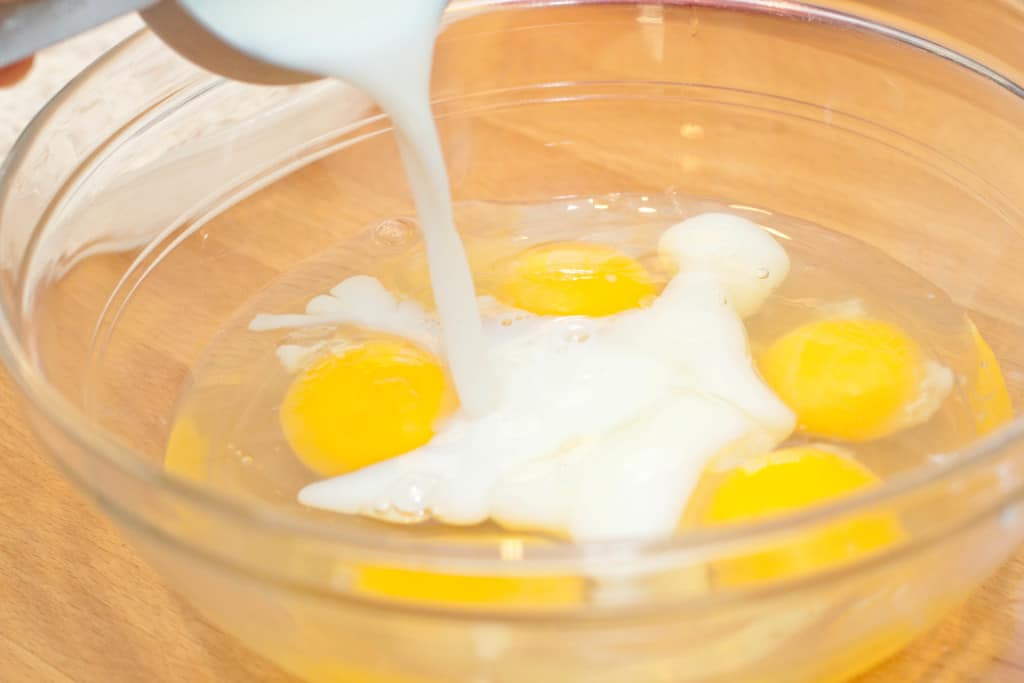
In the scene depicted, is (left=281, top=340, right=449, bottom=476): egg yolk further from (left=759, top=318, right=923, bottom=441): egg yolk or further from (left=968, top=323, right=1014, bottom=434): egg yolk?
(left=968, top=323, right=1014, bottom=434): egg yolk

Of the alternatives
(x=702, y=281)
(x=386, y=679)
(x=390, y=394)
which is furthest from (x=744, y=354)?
(x=386, y=679)

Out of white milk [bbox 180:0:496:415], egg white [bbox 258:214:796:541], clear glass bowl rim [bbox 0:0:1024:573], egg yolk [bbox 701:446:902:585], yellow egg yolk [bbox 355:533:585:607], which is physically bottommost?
yellow egg yolk [bbox 355:533:585:607]

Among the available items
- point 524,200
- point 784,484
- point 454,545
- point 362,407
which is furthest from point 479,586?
point 524,200

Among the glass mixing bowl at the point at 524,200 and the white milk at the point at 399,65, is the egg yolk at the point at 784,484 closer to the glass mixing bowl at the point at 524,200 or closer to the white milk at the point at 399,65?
the glass mixing bowl at the point at 524,200

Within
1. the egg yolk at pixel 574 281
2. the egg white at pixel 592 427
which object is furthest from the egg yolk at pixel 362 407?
the egg yolk at pixel 574 281

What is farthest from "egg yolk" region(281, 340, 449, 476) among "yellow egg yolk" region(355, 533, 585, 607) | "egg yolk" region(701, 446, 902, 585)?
"yellow egg yolk" region(355, 533, 585, 607)

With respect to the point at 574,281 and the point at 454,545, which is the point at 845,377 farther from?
the point at 454,545
